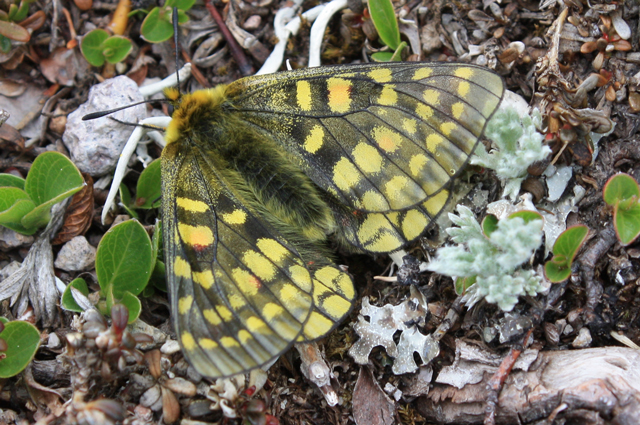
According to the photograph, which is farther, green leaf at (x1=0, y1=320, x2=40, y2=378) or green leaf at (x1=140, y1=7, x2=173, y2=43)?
green leaf at (x1=140, y1=7, x2=173, y2=43)

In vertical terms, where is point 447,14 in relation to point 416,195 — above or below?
above

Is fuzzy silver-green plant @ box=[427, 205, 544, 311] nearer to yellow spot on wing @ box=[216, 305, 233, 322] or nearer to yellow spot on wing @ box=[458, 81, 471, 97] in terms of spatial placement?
yellow spot on wing @ box=[458, 81, 471, 97]


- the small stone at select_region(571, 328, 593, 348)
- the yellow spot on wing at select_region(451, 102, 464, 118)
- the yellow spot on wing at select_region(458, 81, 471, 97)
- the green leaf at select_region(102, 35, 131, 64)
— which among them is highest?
the yellow spot on wing at select_region(458, 81, 471, 97)

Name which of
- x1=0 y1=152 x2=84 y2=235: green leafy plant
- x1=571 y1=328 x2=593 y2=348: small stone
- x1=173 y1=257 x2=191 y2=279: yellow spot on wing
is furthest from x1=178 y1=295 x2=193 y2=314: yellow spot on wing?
x1=571 y1=328 x2=593 y2=348: small stone

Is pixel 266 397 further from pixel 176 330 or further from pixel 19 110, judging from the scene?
pixel 19 110

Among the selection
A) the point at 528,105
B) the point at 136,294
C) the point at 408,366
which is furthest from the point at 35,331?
the point at 528,105

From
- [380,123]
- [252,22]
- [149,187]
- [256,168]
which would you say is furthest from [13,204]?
Answer: [380,123]
